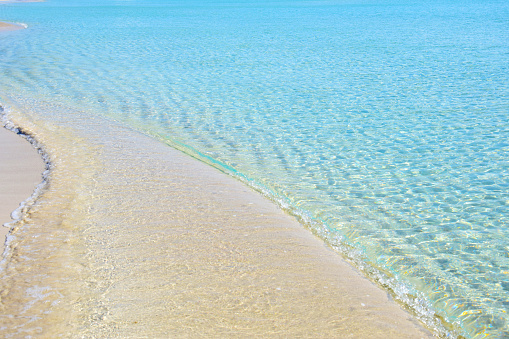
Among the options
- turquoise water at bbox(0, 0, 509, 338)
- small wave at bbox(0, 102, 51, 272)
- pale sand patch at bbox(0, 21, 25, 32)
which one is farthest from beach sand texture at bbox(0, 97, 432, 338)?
pale sand patch at bbox(0, 21, 25, 32)

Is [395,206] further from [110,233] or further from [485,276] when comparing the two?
[110,233]

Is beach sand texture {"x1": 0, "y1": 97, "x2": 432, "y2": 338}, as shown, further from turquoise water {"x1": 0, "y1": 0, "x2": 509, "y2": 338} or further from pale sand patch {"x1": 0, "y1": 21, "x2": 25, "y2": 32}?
pale sand patch {"x1": 0, "y1": 21, "x2": 25, "y2": 32}

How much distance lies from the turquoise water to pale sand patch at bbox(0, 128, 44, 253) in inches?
92.8

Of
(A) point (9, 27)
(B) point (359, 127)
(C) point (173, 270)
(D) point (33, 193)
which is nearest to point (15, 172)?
(D) point (33, 193)

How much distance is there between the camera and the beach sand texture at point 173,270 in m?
3.57

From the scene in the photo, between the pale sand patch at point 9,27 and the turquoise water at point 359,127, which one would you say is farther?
the pale sand patch at point 9,27

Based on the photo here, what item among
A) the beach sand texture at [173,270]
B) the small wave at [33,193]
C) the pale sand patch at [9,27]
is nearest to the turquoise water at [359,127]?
the beach sand texture at [173,270]

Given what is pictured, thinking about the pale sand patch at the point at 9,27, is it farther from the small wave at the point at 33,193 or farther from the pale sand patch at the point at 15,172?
the pale sand patch at the point at 15,172

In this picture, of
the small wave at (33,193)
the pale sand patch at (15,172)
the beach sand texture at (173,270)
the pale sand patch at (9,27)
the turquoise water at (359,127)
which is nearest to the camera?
the beach sand texture at (173,270)

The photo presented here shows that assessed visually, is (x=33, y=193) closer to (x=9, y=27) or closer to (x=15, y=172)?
(x=15, y=172)

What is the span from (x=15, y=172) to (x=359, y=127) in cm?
613

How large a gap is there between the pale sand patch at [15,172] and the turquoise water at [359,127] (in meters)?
2.36

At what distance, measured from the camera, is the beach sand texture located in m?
3.57

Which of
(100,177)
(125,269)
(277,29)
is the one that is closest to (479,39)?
(277,29)
